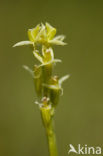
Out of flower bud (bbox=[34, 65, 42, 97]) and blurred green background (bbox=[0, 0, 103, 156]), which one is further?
blurred green background (bbox=[0, 0, 103, 156])

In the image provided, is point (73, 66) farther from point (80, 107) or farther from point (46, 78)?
point (46, 78)

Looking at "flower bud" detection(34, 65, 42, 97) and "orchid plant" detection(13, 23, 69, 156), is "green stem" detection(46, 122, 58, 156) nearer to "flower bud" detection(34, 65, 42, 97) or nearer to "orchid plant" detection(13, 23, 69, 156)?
"orchid plant" detection(13, 23, 69, 156)

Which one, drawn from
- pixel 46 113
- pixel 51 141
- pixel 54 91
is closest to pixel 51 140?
pixel 51 141

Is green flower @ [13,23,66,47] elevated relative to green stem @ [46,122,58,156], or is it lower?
elevated

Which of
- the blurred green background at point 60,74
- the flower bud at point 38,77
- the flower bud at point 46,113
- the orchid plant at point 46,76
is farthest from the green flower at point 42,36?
the blurred green background at point 60,74

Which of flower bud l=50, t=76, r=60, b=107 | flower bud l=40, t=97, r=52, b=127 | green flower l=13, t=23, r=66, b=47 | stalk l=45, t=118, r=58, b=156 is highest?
green flower l=13, t=23, r=66, b=47

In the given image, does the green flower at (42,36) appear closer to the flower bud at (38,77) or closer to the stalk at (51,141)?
the flower bud at (38,77)

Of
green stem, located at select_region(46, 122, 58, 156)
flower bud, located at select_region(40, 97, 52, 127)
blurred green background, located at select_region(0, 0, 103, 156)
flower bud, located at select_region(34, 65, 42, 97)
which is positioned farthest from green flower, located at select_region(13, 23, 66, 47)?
blurred green background, located at select_region(0, 0, 103, 156)

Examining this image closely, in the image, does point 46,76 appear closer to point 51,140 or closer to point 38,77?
point 38,77

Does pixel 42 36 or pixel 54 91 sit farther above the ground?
pixel 42 36

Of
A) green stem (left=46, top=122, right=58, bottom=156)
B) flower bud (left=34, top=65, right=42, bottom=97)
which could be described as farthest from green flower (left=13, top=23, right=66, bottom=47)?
green stem (left=46, top=122, right=58, bottom=156)
